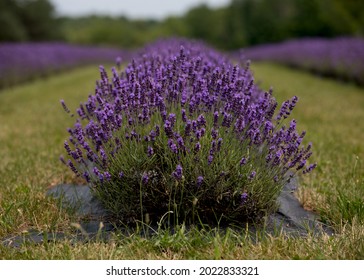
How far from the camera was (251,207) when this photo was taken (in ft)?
9.43

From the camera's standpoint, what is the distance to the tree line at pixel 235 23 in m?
21.8

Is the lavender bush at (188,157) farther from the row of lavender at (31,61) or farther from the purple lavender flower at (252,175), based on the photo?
the row of lavender at (31,61)

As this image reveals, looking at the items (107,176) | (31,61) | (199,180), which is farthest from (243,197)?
(31,61)

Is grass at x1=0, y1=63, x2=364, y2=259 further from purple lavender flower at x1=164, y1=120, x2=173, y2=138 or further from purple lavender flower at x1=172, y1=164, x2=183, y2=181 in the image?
purple lavender flower at x1=164, y1=120, x2=173, y2=138

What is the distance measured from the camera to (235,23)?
38.2 metres

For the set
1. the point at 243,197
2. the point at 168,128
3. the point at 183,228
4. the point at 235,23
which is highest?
the point at 235,23

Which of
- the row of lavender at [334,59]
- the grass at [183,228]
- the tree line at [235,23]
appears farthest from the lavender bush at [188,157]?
the tree line at [235,23]

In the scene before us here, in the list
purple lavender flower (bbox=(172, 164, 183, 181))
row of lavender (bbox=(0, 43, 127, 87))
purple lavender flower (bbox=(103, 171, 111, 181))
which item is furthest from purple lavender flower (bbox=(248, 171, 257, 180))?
A: row of lavender (bbox=(0, 43, 127, 87))

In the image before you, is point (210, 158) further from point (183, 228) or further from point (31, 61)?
point (31, 61)

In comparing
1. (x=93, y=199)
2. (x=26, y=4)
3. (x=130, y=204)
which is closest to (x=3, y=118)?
(x=93, y=199)

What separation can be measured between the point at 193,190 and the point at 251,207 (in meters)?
0.38

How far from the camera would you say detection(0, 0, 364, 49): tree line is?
71.5 ft

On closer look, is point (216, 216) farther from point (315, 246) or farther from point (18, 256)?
point (18, 256)
